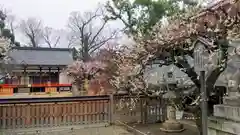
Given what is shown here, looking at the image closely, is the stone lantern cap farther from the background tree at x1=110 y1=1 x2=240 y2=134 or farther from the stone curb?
the stone curb

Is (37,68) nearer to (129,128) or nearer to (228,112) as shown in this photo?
(129,128)

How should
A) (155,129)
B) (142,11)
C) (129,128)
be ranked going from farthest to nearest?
(142,11)
(129,128)
(155,129)

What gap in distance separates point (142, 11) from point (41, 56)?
17.3m

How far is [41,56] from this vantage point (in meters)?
29.9

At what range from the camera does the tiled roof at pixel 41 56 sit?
27547mm

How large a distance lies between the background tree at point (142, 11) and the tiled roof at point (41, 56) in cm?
1105

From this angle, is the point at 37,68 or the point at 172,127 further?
the point at 37,68

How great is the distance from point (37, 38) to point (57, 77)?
19058 mm

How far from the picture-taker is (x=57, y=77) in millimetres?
27922

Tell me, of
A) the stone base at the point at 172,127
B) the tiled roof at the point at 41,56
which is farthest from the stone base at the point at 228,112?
the tiled roof at the point at 41,56

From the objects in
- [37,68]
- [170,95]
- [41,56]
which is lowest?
[170,95]

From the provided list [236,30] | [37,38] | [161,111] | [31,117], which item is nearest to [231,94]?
[236,30]

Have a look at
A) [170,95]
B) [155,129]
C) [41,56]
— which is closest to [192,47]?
[170,95]

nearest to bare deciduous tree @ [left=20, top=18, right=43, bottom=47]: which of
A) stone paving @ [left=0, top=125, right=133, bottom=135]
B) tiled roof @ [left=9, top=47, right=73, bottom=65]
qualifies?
tiled roof @ [left=9, top=47, right=73, bottom=65]
